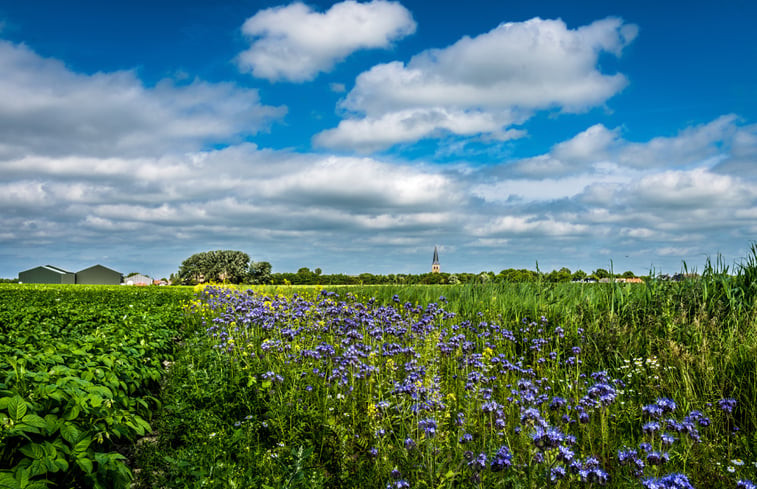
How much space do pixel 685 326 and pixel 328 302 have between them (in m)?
5.38

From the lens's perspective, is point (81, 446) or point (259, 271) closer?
point (81, 446)

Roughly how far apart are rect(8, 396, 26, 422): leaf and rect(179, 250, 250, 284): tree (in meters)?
44.0

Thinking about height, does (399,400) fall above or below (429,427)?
below

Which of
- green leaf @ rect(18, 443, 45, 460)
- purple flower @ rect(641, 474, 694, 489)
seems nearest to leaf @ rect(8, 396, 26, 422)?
green leaf @ rect(18, 443, 45, 460)

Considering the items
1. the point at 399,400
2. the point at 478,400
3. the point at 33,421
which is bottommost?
the point at 399,400

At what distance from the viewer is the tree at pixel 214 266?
46.2 m

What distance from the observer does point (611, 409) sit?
5270mm

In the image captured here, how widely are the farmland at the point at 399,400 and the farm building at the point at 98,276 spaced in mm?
46540

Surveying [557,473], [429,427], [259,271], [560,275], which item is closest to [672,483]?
[557,473]

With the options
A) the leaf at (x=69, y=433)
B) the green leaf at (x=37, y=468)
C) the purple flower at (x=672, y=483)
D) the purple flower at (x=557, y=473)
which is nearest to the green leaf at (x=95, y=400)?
the leaf at (x=69, y=433)

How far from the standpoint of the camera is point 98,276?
51.0 m

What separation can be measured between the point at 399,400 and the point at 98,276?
54.9 m

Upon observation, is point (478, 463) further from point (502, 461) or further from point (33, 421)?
point (33, 421)

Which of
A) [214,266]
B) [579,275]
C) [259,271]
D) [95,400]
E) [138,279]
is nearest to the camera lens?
[95,400]
